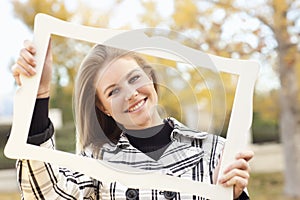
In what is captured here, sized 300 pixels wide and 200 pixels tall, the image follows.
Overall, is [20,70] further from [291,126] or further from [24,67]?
[291,126]

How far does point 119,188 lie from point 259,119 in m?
6.93

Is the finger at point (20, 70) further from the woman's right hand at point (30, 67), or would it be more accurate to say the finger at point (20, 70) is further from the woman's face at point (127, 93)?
the woman's face at point (127, 93)

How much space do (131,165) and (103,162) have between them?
5 centimetres

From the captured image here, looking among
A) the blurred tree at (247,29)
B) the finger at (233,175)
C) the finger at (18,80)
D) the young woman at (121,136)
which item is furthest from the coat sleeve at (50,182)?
the blurred tree at (247,29)

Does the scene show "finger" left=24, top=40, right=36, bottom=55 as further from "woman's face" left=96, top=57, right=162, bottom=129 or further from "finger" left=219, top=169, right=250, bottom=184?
"finger" left=219, top=169, right=250, bottom=184

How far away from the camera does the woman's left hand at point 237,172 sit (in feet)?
3.36

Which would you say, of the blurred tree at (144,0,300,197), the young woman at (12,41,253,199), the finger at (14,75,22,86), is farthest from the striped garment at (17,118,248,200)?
the blurred tree at (144,0,300,197)

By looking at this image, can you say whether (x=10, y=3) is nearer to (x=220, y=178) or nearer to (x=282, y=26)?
(x=282, y=26)

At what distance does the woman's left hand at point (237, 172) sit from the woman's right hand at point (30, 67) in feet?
1.05

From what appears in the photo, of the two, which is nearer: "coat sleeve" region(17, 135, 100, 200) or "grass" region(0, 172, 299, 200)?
"coat sleeve" region(17, 135, 100, 200)

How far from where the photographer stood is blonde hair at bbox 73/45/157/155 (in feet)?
3.49

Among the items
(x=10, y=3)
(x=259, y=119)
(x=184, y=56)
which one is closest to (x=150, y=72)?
(x=184, y=56)

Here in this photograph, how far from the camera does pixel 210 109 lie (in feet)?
3.56

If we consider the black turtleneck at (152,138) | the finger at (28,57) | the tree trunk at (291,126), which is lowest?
the black turtleneck at (152,138)
